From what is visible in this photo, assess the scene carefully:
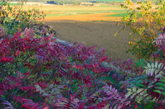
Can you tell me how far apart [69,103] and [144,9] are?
Result: 461 cm

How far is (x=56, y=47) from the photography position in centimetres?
257

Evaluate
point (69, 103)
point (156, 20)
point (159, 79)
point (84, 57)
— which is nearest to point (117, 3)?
point (156, 20)

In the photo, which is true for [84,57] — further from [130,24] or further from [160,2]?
[160,2]

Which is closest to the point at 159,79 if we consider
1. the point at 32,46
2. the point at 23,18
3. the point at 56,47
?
the point at 56,47

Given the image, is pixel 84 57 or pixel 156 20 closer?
pixel 84 57

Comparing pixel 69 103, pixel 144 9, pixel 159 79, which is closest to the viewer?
pixel 69 103

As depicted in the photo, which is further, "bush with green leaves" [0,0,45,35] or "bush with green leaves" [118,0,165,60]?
"bush with green leaves" [0,0,45,35]

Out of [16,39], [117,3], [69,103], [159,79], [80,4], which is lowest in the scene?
[69,103]

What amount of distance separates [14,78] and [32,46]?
492 millimetres

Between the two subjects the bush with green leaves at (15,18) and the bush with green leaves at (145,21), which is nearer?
the bush with green leaves at (145,21)

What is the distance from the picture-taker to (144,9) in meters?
5.26

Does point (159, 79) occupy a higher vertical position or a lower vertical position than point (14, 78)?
higher

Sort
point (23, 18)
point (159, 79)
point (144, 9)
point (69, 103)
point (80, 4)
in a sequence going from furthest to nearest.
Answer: point (80, 4)
point (23, 18)
point (144, 9)
point (159, 79)
point (69, 103)

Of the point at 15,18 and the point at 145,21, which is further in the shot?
the point at 15,18
